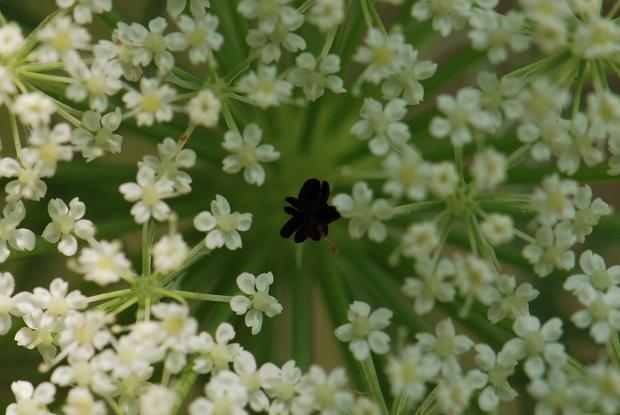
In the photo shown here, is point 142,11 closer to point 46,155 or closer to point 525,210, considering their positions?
point 46,155

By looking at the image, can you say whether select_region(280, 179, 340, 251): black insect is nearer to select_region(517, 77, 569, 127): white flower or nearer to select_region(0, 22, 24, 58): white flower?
select_region(517, 77, 569, 127): white flower

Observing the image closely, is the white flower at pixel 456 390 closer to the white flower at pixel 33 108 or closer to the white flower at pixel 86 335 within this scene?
the white flower at pixel 86 335

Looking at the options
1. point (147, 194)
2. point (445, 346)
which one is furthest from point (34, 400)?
point (445, 346)

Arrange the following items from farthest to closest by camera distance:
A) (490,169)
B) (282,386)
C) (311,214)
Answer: (311,214) → (282,386) → (490,169)

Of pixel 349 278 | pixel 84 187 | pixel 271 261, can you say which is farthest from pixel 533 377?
pixel 84 187

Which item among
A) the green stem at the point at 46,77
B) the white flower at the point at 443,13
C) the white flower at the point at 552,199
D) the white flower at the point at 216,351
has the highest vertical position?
the green stem at the point at 46,77

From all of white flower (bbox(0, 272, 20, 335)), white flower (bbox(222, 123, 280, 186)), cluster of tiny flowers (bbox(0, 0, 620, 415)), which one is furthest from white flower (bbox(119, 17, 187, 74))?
white flower (bbox(0, 272, 20, 335))

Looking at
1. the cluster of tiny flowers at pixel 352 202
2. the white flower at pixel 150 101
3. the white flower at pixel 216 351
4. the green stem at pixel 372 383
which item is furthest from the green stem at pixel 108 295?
the green stem at pixel 372 383

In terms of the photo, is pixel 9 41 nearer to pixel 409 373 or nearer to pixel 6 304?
pixel 6 304
